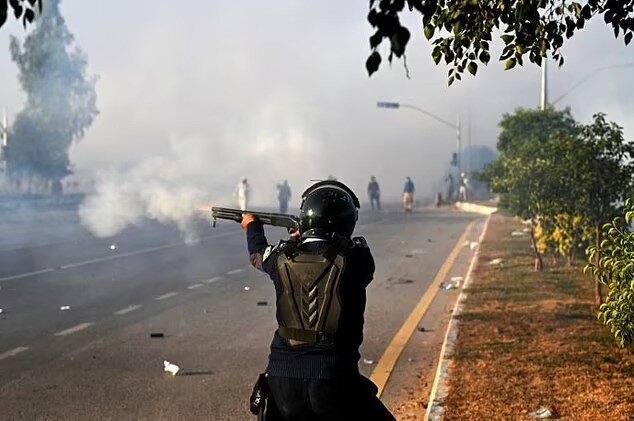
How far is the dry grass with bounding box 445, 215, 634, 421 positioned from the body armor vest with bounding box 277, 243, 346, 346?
2.16m

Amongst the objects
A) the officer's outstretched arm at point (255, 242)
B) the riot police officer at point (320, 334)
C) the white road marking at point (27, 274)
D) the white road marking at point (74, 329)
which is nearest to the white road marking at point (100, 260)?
the white road marking at point (27, 274)

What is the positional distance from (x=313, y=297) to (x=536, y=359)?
377cm

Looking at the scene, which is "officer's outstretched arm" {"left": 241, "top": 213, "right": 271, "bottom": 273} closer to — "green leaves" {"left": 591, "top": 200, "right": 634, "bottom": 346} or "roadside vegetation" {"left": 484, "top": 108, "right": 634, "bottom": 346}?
"green leaves" {"left": 591, "top": 200, "right": 634, "bottom": 346}

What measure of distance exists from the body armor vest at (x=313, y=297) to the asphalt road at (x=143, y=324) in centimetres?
240

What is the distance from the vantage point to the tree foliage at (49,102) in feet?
107

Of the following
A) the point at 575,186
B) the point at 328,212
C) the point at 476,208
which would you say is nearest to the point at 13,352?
the point at 328,212

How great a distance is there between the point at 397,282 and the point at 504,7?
8.32m

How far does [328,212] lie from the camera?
3055mm

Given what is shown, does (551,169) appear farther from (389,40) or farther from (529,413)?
(389,40)

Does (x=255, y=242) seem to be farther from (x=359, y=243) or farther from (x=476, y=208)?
(x=476, y=208)

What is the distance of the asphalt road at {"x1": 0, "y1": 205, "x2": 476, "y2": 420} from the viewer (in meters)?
5.48

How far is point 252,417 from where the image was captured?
5066 mm

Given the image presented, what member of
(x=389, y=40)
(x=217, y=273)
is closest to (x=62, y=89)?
(x=217, y=273)

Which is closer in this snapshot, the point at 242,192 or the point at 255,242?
the point at 255,242
